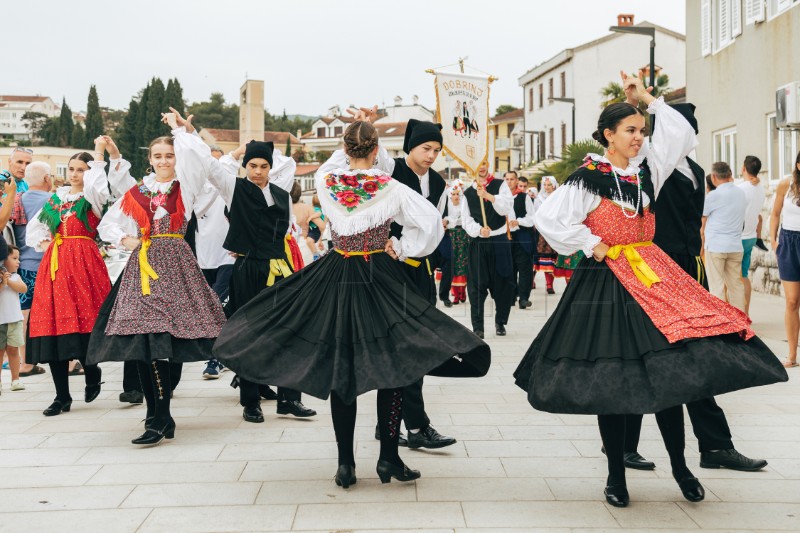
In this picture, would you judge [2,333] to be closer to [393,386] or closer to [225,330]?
[225,330]

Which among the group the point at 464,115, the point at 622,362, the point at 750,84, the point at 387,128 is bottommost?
the point at 622,362

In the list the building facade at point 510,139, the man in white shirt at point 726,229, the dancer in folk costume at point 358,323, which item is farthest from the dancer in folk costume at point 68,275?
the building facade at point 510,139

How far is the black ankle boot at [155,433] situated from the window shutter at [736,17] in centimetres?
1477

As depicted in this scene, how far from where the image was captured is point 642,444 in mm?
5535

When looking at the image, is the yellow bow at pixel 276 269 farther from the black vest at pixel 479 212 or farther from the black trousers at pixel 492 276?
the black vest at pixel 479 212

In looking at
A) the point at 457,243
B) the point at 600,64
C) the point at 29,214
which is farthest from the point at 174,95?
the point at 29,214

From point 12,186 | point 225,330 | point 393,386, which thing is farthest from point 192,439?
point 12,186

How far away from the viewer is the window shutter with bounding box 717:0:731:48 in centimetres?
1788

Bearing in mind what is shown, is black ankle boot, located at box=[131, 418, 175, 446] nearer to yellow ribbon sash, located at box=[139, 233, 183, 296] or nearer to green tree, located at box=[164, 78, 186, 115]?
yellow ribbon sash, located at box=[139, 233, 183, 296]

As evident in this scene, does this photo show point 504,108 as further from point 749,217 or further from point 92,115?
point 749,217

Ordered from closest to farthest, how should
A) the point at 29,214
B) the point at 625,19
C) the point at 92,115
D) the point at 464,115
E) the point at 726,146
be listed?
the point at 29,214
the point at 464,115
the point at 726,146
the point at 625,19
the point at 92,115

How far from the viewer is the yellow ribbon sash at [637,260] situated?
434 cm

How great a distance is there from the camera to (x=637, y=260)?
4430 mm

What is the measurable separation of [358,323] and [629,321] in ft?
4.22
